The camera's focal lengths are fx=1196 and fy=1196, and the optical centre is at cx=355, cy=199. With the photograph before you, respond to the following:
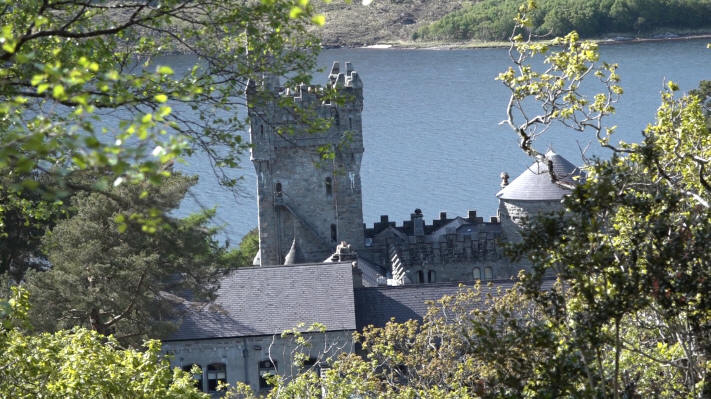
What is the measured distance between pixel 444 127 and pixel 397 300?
71231 mm

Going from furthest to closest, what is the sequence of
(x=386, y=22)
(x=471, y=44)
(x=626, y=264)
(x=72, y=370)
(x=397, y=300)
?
1. (x=386, y=22)
2. (x=471, y=44)
3. (x=397, y=300)
4. (x=72, y=370)
5. (x=626, y=264)

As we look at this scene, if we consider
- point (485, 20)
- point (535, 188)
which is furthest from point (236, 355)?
point (485, 20)

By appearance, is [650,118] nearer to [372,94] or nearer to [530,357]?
[372,94]

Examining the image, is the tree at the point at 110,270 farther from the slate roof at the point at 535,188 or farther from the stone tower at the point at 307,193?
the slate roof at the point at 535,188

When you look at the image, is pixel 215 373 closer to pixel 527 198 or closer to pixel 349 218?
pixel 349 218

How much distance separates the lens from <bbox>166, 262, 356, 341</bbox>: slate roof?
138 ft

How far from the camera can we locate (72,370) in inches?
704

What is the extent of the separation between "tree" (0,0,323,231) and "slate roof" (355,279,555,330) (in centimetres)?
2557

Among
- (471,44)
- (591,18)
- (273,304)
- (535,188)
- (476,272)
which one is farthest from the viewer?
(471,44)

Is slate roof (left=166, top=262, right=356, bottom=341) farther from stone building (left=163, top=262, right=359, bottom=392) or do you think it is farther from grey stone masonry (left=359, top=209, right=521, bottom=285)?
grey stone masonry (left=359, top=209, right=521, bottom=285)

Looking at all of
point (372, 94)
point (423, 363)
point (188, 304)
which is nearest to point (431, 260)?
point (188, 304)

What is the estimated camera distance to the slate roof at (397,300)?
4294 cm

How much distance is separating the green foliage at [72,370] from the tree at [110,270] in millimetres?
13854

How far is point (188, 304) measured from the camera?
1684 inches
